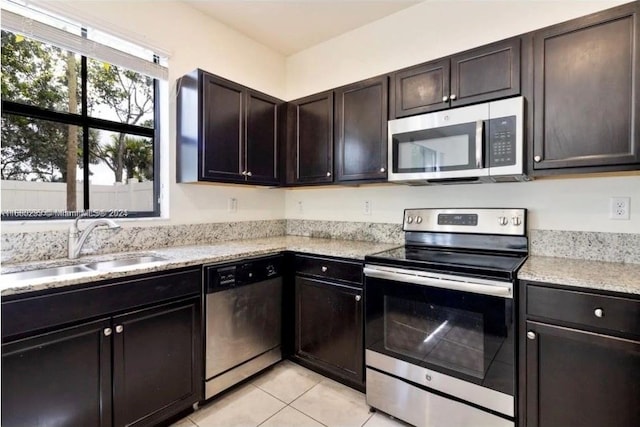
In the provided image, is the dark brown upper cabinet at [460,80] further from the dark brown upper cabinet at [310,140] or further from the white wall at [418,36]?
the dark brown upper cabinet at [310,140]

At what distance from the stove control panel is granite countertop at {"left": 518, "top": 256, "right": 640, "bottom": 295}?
270mm

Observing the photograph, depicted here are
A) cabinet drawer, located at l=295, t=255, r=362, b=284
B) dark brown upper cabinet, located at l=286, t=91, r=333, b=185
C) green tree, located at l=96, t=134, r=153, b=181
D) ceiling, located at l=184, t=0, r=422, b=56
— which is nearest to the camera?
cabinet drawer, located at l=295, t=255, r=362, b=284

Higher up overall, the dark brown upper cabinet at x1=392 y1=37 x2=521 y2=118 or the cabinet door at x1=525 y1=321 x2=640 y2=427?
the dark brown upper cabinet at x1=392 y1=37 x2=521 y2=118

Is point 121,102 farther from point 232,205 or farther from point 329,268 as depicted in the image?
point 329,268

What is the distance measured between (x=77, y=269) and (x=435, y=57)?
8.75 feet

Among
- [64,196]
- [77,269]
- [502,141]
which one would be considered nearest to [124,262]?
[77,269]

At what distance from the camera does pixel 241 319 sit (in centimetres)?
202

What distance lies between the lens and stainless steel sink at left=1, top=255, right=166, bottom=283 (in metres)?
1.46

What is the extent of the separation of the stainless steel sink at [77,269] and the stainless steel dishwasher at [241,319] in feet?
1.35

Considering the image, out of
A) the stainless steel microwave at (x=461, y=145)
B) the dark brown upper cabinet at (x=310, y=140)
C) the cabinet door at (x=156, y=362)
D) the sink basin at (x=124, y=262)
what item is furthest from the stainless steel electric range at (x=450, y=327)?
the sink basin at (x=124, y=262)

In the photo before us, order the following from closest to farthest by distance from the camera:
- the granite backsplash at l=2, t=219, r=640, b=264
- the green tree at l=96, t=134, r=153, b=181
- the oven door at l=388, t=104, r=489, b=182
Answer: the granite backsplash at l=2, t=219, r=640, b=264, the oven door at l=388, t=104, r=489, b=182, the green tree at l=96, t=134, r=153, b=181

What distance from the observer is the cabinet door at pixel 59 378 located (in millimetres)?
1191

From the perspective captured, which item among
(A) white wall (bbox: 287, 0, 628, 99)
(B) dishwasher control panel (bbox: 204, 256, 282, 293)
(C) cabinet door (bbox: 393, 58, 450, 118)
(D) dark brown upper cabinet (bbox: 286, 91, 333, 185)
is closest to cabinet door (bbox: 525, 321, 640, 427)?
(C) cabinet door (bbox: 393, 58, 450, 118)

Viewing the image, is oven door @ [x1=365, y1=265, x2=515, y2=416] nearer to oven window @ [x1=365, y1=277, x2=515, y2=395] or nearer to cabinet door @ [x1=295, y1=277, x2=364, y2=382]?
oven window @ [x1=365, y1=277, x2=515, y2=395]
